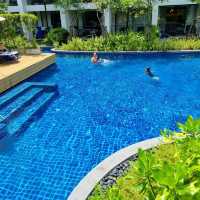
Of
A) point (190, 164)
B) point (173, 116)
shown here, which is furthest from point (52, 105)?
point (190, 164)

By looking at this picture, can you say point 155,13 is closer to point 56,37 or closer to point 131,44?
point 131,44

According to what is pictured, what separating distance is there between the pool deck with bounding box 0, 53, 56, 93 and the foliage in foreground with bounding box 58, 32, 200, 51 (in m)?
3.09

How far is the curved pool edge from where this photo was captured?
4.25 m

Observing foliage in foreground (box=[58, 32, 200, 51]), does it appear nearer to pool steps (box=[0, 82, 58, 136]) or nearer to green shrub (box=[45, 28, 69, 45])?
green shrub (box=[45, 28, 69, 45])

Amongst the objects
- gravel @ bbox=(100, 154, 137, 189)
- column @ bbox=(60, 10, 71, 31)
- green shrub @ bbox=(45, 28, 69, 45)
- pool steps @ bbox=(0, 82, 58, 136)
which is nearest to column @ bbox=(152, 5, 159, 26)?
green shrub @ bbox=(45, 28, 69, 45)

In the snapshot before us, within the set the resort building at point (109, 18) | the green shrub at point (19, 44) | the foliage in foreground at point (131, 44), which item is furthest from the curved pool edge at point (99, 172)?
the resort building at point (109, 18)

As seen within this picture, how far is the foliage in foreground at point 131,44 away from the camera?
52.7 feet

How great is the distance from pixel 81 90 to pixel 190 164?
30.7ft

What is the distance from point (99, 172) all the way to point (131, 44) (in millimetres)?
13109

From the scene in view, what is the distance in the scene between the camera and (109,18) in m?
23.8

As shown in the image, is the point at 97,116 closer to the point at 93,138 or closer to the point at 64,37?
the point at 93,138

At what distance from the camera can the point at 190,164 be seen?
6.53ft

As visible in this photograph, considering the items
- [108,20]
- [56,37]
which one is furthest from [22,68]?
[108,20]

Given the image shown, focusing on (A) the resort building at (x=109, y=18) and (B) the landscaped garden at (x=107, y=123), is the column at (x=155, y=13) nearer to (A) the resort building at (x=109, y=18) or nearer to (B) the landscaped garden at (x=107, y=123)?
(A) the resort building at (x=109, y=18)
